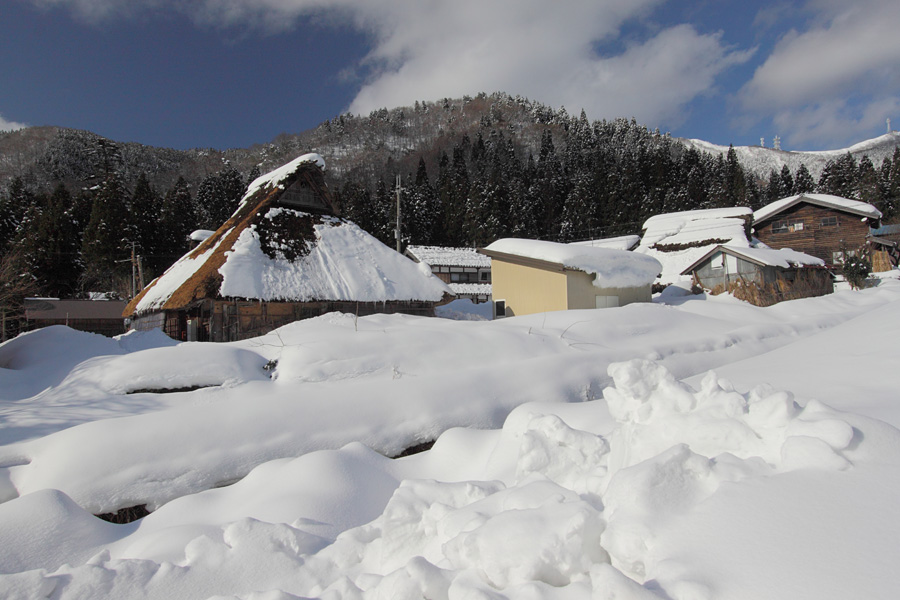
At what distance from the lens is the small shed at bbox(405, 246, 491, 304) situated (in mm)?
33281

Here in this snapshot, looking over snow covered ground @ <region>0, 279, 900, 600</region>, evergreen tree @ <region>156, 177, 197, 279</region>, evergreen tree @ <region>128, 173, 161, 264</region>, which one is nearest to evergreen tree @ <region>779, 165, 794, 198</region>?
snow covered ground @ <region>0, 279, 900, 600</region>

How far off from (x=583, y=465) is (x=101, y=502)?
4498 mm

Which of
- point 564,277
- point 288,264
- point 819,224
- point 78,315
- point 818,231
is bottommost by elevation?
point 78,315

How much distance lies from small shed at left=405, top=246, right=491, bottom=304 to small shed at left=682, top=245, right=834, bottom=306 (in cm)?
1401

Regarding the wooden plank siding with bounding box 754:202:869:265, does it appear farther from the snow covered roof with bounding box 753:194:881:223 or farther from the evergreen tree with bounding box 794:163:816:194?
the evergreen tree with bounding box 794:163:816:194

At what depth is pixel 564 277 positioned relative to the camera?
15281mm

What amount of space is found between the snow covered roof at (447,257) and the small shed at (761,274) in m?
14.6

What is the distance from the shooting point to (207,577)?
9.62 ft

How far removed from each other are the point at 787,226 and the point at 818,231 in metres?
1.83

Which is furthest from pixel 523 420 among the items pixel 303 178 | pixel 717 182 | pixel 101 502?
pixel 717 182

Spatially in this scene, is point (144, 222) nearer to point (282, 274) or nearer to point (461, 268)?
point (461, 268)

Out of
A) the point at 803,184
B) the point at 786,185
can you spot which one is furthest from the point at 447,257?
the point at 786,185

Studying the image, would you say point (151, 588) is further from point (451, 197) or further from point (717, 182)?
point (717, 182)

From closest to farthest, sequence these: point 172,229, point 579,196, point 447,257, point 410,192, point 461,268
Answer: point 447,257, point 461,268, point 172,229, point 410,192, point 579,196
